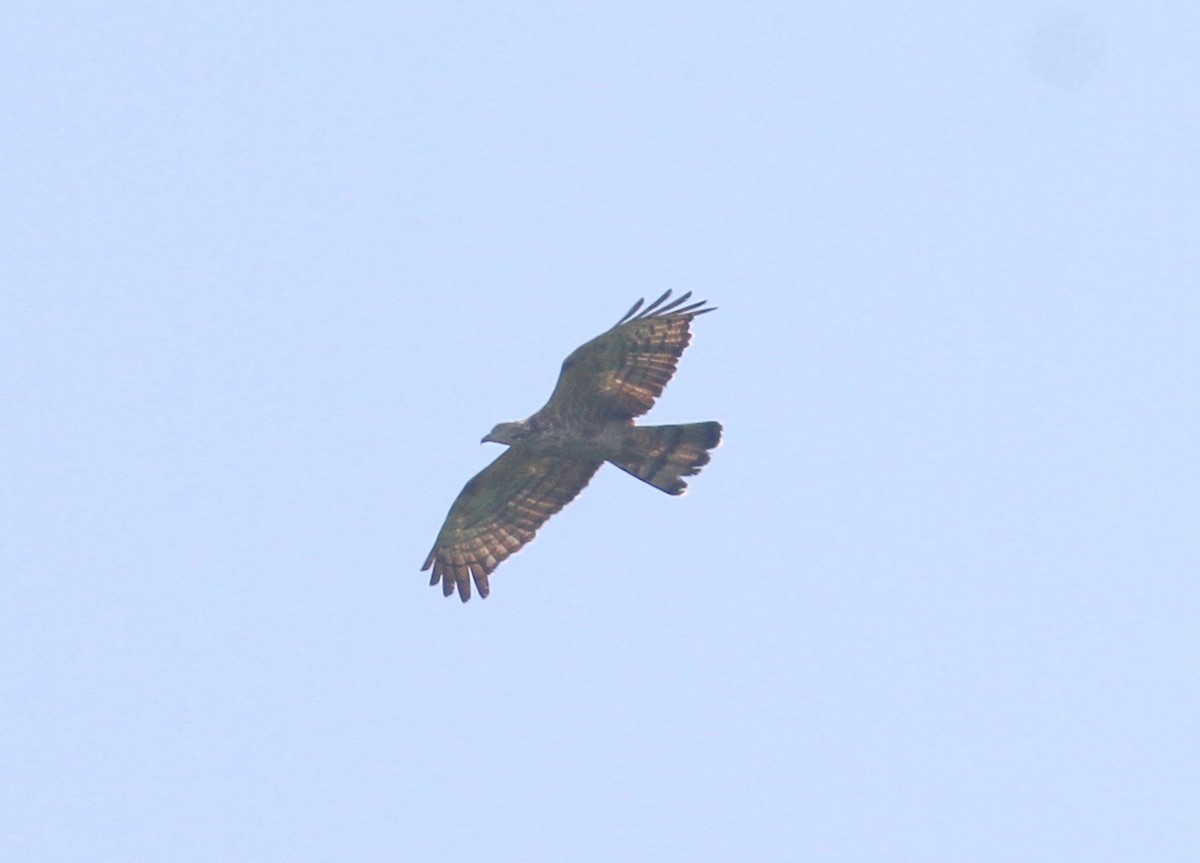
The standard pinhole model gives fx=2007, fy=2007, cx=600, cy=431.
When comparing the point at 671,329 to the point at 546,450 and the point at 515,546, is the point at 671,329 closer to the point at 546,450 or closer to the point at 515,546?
the point at 546,450

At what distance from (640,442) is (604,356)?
0.95 m

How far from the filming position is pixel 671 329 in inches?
768

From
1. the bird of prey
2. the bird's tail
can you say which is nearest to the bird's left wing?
the bird of prey

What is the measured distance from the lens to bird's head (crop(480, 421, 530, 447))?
1966cm

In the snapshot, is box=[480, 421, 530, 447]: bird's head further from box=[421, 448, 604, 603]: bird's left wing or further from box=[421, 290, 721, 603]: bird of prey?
box=[421, 448, 604, 603]: bird's left wing

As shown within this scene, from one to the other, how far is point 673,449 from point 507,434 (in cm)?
163

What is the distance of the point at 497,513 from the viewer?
20953 mm

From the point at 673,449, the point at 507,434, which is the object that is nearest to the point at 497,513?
the point at 507,434

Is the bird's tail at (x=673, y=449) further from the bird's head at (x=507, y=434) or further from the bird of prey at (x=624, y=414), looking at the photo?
the bird's head at (x=507, y=434)

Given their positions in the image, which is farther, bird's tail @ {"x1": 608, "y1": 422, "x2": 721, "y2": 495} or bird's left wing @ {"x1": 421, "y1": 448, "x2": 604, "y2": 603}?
bird's left wing @ {"x1": 421, "y1": 448, "x2": 604, "y2": 603}

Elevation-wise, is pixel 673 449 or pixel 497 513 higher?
pixel 497 513

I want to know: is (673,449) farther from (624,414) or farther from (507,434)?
(507,434)

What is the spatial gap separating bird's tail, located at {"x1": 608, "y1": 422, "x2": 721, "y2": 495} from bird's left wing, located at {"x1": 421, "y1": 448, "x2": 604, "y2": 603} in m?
0.95

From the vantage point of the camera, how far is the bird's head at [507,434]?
19.7m
